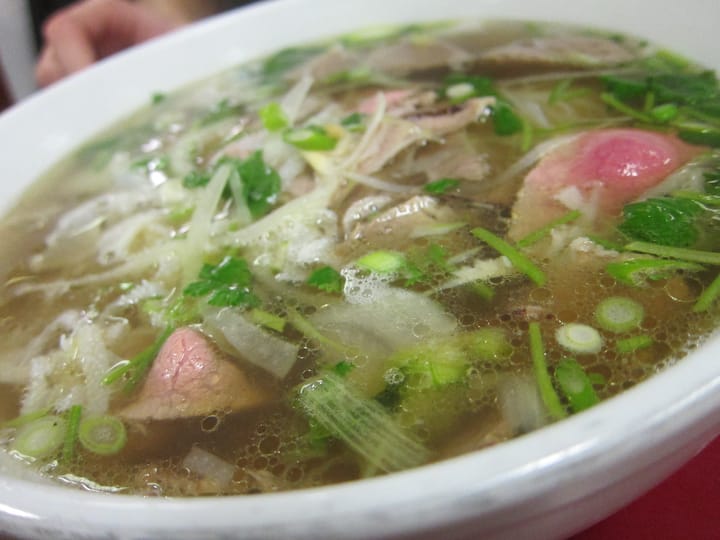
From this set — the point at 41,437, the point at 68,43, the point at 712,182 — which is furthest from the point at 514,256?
the point at 68,43

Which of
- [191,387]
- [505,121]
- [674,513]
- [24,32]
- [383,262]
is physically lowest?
[24,32]

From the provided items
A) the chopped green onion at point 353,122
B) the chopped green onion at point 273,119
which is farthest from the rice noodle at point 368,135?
the chopped green onion at point 273,119

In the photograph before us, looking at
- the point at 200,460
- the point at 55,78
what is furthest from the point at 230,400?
the point at 55,78

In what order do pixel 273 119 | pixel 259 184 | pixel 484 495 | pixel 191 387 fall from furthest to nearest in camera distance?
pixel 273 119
pixel 259 184
pixel 191 387
pixel 484 495

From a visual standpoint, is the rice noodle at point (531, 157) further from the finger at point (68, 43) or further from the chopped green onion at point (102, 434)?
the finger at point (68, 43)

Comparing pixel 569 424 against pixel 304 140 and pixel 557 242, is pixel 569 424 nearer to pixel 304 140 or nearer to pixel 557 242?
pixel 557 242

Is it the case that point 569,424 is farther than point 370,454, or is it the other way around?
point 370,454

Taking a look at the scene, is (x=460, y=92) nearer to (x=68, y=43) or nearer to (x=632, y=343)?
(x=632, y=343)
